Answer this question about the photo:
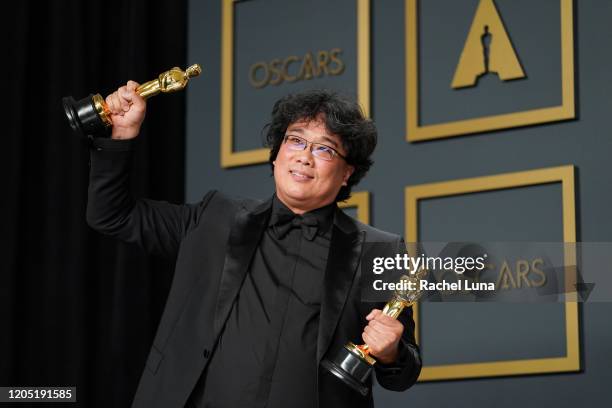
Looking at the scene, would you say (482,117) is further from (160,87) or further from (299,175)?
(160,87)

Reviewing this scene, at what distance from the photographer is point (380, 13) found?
13.0 ft

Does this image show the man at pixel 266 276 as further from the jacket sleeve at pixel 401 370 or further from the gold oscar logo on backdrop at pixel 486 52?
the gold oscar logo on backdrop at pixel 486 52

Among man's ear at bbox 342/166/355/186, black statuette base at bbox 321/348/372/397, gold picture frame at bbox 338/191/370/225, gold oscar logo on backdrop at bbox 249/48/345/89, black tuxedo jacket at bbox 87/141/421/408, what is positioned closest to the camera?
black statuette base at bbox 321/348/372/397

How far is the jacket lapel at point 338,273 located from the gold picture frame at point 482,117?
109cm

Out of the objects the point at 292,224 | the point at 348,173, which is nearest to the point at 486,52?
the point at 348,173

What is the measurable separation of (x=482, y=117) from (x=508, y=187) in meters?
0.25

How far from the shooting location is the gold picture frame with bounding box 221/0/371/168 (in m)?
3.94

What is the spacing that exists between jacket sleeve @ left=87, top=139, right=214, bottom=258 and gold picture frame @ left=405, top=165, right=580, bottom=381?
1.14 m

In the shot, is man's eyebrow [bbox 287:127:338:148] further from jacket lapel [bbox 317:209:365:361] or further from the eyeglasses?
jacket lapel [bbox 317:209:365:361]

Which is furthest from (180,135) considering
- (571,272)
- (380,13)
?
(571,272)

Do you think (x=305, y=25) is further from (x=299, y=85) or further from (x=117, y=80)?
(x=117, y=80)

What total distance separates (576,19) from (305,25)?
103 centimetres
